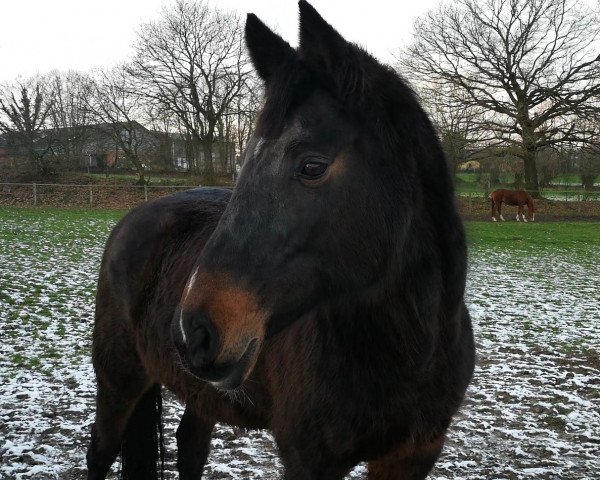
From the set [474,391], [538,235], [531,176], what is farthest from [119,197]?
[474,391]

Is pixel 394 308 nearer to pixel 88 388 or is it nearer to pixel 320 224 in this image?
pixel 320 224

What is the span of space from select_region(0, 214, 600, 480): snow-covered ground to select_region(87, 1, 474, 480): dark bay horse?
611mm

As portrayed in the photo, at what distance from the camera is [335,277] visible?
1.63 metres

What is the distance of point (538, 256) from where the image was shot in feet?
46.3

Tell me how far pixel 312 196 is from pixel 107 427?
2.33 m

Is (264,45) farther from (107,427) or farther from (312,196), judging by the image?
(107,427)

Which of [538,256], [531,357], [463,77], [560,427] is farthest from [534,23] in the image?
[560,427]

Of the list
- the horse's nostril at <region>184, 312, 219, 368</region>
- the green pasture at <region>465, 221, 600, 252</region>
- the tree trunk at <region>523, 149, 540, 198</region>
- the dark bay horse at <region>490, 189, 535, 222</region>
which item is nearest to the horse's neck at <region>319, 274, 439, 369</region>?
the horse's nostril at <region>184, 312, 219, 368</region>

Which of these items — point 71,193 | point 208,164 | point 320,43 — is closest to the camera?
point 320,43

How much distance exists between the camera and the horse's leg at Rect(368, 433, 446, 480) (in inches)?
79.0

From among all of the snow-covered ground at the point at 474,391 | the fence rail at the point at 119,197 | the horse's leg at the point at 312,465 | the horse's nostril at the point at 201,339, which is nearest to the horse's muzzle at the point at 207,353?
the horse's nostril at the point at 201,339

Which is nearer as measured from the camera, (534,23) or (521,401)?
(521,401)

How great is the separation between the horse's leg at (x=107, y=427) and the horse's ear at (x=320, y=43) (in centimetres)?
238

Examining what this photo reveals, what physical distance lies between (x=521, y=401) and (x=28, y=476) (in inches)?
163
